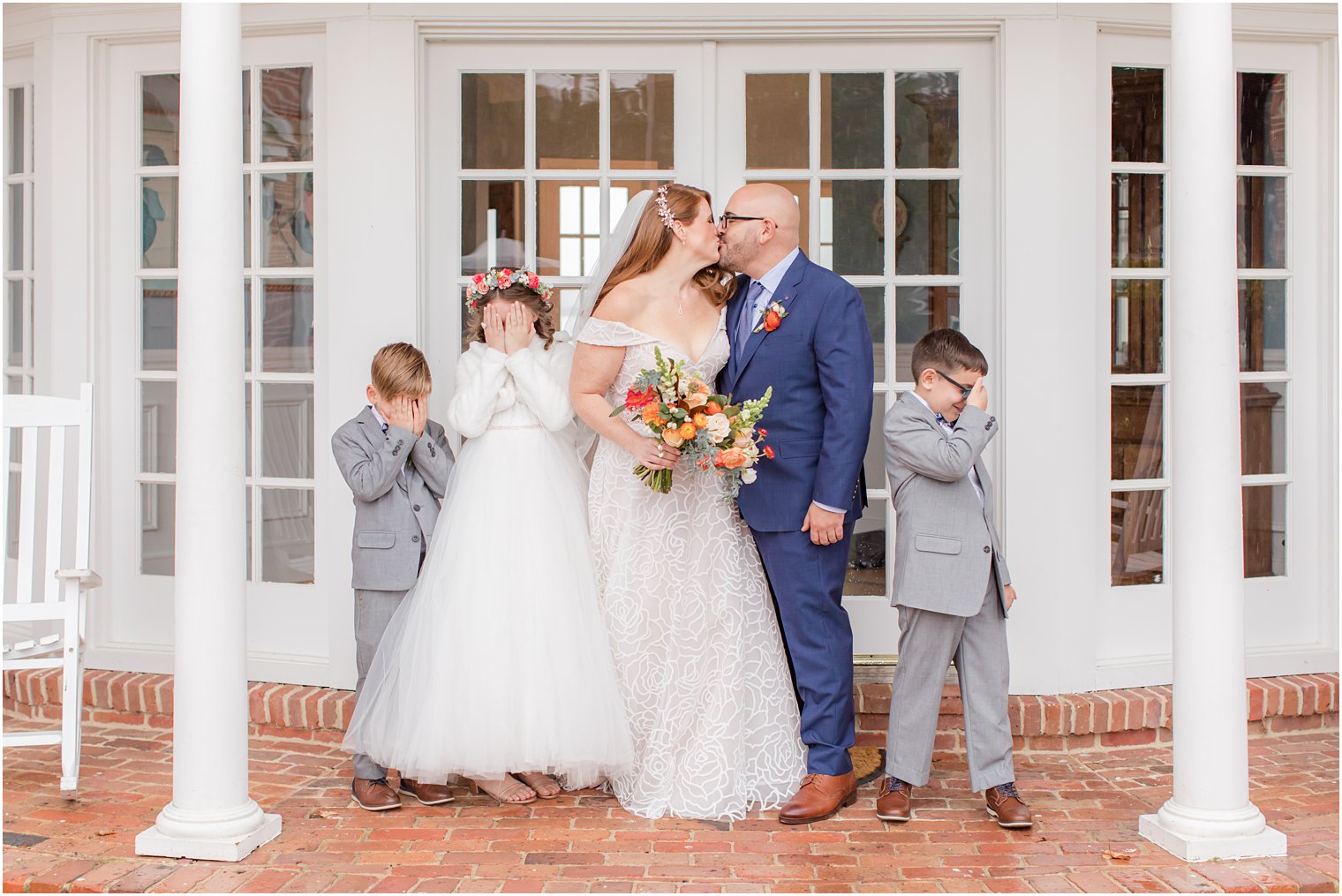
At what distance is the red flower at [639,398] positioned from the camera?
3693 mm

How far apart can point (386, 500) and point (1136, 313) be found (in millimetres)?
3138

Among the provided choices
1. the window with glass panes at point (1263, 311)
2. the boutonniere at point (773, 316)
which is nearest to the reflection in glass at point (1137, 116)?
the window with glass panes at point (1263, 311)

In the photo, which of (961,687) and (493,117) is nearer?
(961,687)

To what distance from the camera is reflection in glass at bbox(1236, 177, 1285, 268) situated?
507cm

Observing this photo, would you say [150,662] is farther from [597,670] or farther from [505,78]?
[505,78]

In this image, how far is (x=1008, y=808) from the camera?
378 cm

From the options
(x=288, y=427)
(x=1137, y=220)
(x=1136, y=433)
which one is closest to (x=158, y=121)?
(x=288, y=427)

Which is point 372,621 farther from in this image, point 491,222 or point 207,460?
point 491,222

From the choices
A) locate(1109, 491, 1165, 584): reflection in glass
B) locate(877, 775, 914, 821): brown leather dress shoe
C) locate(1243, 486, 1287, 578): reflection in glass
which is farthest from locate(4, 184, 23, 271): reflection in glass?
locate(1243, 486, 1287, 578): reflection in glass

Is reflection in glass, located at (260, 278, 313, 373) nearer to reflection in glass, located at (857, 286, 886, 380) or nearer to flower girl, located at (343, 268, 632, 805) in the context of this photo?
flower girl, located at (343, 268, 632, 805)

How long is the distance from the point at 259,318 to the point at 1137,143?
149 inches

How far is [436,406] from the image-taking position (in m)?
4.91

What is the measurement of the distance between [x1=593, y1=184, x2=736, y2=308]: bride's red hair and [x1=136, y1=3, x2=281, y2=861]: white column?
1265mm

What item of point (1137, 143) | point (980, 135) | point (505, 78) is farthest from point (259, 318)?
point (1137, 143)
